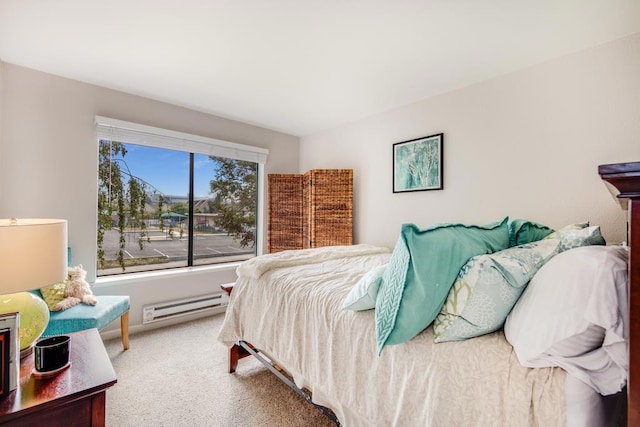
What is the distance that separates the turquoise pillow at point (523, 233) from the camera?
1.46 metres

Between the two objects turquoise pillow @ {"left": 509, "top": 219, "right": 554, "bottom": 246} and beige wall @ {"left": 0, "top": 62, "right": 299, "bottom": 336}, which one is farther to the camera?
beige wall @ {"left": 0, "top": 62, "right": 299, "bottom": 336}

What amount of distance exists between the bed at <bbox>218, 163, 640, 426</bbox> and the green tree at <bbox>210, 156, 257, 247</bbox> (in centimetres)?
220

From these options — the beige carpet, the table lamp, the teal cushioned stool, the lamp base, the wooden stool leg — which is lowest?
the beige carpet

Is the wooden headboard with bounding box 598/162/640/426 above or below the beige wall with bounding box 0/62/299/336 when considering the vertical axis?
below

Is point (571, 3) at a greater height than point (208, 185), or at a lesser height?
greater

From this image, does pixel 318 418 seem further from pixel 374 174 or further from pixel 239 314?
pixel 374 174

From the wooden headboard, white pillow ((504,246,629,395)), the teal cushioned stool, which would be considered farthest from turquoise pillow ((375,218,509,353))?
the teal cushioned stool

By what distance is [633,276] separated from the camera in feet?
2.08

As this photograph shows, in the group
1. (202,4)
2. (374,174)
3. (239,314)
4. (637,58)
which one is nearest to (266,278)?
(239,314)

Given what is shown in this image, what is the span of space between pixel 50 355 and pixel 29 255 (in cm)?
39

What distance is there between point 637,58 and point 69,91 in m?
4.37

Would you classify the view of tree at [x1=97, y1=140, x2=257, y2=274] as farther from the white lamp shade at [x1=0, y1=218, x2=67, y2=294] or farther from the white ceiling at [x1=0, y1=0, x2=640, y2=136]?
the white lamp shade at [x1=0, y1=218, x2=67, y2=294]

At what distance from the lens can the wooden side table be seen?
0.89 metres

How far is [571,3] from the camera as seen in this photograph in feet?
5.21
